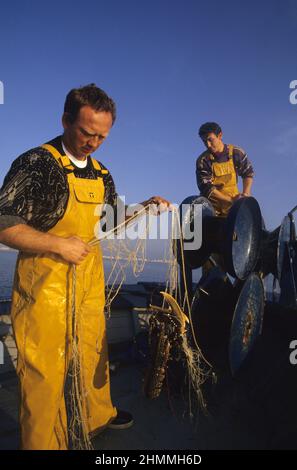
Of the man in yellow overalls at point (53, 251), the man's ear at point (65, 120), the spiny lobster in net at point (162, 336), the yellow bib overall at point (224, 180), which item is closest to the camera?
the man in yellow overalls at point (53, 251)

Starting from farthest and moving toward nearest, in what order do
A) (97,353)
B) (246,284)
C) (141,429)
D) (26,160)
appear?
(246,284), (141,429), (97,353), (26,160)

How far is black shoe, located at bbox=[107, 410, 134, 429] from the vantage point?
382 centimetres

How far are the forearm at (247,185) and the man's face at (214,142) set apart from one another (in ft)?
2.92

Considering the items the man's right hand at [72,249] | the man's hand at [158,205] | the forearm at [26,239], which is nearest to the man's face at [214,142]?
the man's hand at [158,205]

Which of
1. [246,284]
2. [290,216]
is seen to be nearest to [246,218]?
[246,284]

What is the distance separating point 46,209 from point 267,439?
3.50m

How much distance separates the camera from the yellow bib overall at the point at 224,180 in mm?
6617

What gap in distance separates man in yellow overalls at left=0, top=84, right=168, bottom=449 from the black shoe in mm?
688

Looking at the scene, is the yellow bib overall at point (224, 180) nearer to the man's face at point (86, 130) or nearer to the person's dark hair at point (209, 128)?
the person's dark hair at point (209, 128)

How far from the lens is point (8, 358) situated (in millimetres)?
5441

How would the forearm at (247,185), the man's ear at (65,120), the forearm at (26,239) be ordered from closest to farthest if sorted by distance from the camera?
the forearm at (26,239) → the man's ear at (65,120) → the forearm at (247,185)

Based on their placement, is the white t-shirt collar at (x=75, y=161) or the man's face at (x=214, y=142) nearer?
the white t-shirt collar at (x=75, y=161)
